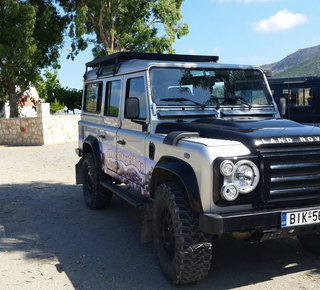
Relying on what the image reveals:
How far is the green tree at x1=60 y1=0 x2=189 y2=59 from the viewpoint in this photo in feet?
86.8

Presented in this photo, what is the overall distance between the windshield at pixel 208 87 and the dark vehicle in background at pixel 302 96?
20.6 ft

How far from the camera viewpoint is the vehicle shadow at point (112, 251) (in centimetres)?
445

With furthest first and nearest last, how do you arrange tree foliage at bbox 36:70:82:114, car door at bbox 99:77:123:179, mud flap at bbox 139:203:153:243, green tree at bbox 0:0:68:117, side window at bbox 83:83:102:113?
1. tree foliage at bbox 36:70:82:114
2. green tree at bbox 0:0:68:117
3. side window at bbox 83:83:102:113
4. car door at bbox 99:77:123:179
5. mud flap at bbox 139:203:153:243

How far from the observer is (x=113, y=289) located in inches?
167

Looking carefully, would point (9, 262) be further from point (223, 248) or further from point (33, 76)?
point (33, 76)

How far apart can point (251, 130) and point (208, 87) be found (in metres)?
1.39

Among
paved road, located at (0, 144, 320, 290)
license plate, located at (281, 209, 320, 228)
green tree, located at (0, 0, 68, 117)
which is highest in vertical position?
green tree, located at (0, 0, 68, 117)

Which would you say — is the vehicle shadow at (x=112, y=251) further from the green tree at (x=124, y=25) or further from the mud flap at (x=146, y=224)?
the green tree at (x=124, y=25)

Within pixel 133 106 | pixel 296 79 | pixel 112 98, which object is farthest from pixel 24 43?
pixel 133 106

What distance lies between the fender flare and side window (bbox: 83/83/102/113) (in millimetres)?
2731

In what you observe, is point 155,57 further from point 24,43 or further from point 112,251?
point 24,43

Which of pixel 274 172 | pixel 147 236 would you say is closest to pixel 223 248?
pixel 147 236

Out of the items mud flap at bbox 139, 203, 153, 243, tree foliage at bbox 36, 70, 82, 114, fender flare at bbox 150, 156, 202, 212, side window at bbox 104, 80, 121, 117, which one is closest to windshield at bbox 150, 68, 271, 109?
fender flare at bbox 150, 156, 202, 212

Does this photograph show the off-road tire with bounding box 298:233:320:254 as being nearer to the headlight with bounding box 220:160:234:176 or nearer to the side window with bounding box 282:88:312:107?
the headlight with bounding box 220:160:234:176
